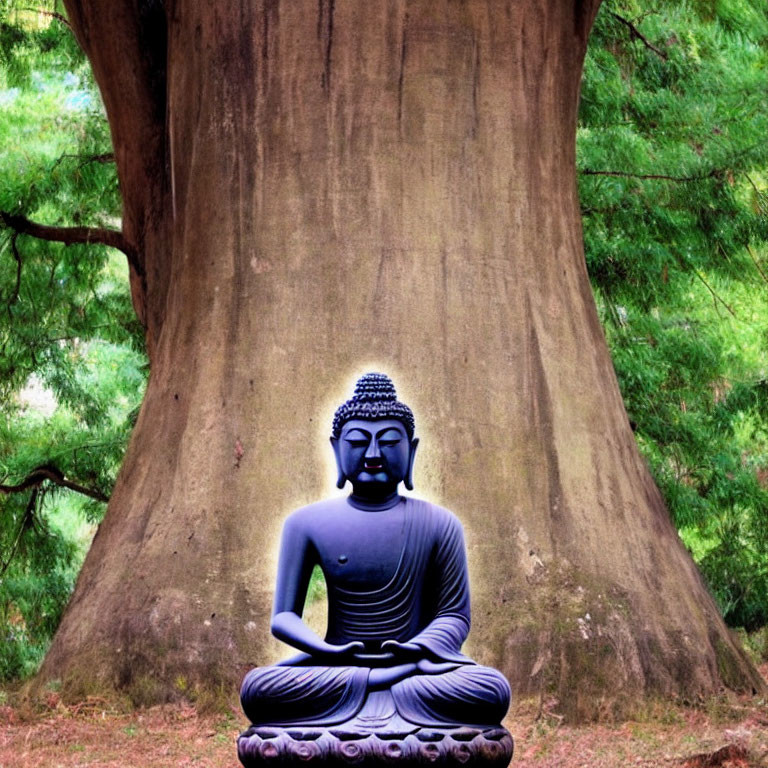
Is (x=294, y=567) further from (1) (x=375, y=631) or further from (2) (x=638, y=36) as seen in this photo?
(2) (x=638, y=36)

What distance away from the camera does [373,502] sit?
514cm

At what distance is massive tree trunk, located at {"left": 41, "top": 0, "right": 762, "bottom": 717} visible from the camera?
683 cm

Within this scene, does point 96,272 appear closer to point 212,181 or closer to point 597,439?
point 212,181

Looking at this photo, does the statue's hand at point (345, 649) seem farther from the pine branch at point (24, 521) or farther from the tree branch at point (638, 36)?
the pine branch at point (24, 521)

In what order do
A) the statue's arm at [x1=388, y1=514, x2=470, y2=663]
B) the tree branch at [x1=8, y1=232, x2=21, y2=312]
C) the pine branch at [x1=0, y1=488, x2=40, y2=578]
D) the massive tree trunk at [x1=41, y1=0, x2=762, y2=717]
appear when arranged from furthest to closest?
the pine branch at [x1=0, y1=488, x2=40, y2=578] < the tree branch at [x1=8, y1=232, x2=21, y2=312] < the massive tree trunk at [x1=41, y1=0, x2=762, y2=717] < the statue's arm at [x1=388, y1=514, x2=470, y2=663]

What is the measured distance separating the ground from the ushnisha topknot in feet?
5.43

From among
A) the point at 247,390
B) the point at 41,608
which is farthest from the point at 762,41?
the point at 41,608

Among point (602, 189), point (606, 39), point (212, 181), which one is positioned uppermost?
point (606, 39)

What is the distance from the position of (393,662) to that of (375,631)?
0.19 m

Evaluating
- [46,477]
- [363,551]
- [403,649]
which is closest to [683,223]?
[46,477]

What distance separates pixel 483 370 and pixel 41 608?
6.00 m

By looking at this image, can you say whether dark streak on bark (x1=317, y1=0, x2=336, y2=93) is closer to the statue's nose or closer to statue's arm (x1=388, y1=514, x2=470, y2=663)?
the statue's nose

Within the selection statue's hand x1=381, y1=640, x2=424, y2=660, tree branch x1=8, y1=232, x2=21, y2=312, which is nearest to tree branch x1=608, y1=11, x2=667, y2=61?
tree branch x1=8, y1=232, x2=21, y2=312

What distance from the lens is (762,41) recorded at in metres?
12.0
